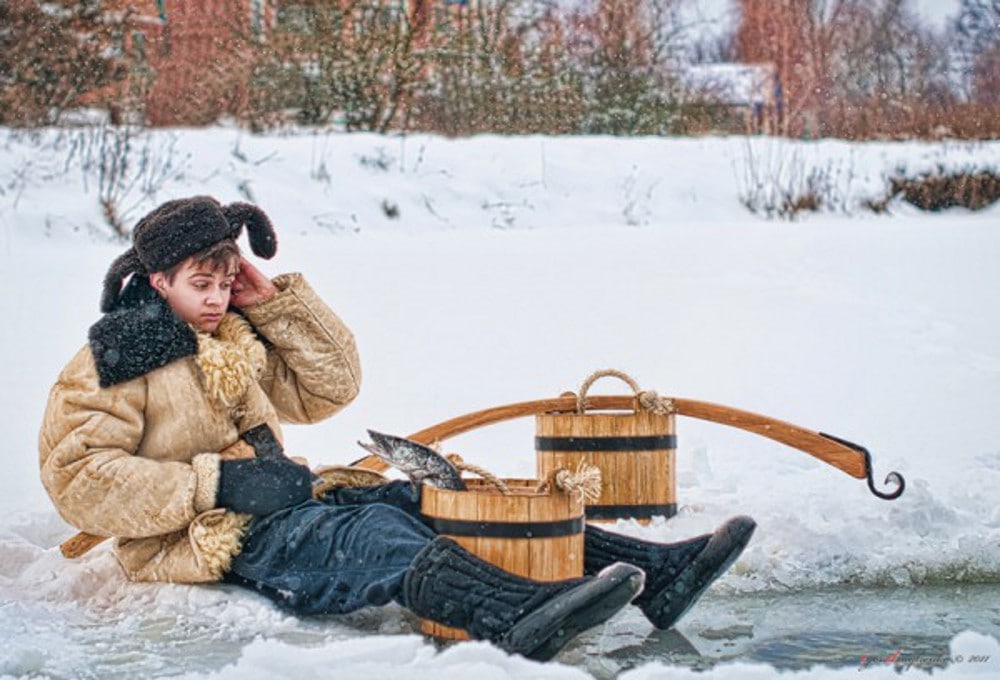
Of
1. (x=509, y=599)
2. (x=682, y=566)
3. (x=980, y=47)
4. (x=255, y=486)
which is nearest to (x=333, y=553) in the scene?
(x=255, y=486)

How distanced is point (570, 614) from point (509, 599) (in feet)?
0.58

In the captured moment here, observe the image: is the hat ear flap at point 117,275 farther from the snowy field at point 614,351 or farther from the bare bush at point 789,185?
the bare bush at point 789,185


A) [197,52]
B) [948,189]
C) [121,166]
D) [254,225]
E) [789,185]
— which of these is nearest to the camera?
[254,225]

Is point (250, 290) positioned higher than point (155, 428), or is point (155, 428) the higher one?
point (250, 290)

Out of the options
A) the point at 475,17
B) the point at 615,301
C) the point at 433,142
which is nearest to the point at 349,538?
the point at 615,301

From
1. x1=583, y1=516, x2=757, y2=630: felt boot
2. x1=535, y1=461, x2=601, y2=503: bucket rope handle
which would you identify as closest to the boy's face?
x1=535, y1=461, x2=601, y2=503: bucket rope handle

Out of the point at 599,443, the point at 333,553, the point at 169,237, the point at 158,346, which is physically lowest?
the point at 333,553

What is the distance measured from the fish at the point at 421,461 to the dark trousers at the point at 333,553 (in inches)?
4.6

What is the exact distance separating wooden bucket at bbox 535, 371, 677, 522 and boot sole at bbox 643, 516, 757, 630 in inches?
43.4

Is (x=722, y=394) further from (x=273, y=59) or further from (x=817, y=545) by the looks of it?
(x=273, y=59)

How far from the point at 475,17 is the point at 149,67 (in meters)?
3.49

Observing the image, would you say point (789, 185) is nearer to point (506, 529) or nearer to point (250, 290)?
point (250, 290)

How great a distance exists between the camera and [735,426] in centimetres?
500

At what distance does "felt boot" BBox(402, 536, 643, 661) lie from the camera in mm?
3447
